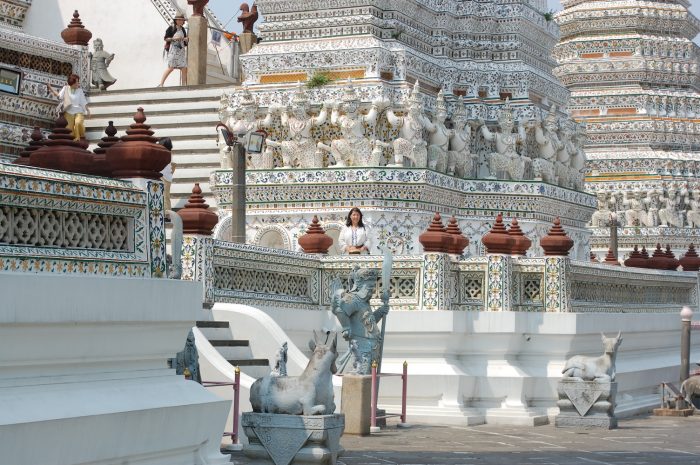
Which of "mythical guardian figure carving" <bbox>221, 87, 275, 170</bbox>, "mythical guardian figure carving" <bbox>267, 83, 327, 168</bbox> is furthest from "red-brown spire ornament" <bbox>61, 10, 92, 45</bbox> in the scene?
"mythical guardian figure carving" <bbox>267, 83, 327, 168</bbox>

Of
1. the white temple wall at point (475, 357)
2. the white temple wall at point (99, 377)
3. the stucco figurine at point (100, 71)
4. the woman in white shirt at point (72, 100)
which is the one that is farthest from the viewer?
the stucco figurine at point (100, 71)

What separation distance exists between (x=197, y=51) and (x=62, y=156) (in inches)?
736

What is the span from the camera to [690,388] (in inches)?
851

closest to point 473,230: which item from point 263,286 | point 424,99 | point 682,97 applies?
point 424,99

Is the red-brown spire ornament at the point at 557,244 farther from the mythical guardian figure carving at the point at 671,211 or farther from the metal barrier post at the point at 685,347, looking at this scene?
the mythical guardian figure carving at the point at 671,211

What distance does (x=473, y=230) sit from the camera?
24141 mm

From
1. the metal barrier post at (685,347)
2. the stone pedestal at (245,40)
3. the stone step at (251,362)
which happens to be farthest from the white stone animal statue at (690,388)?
the stone pedestal at (245,40)

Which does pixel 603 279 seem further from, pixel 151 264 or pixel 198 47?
pixel 151 264

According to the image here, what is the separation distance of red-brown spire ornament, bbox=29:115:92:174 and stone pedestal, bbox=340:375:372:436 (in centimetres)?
601

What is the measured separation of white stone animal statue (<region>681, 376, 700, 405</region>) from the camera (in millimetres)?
21562

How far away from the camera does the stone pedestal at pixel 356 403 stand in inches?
607

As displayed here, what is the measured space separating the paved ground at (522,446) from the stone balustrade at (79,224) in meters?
2.97

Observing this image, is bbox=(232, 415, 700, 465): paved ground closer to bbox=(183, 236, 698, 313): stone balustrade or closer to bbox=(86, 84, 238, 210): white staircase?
bbox=(183, 236, 698, 313): stone balustrade

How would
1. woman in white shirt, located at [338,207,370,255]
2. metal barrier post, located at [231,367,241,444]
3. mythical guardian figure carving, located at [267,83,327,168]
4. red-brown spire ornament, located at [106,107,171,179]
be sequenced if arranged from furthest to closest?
mythical guardian figure carving, located at [267,83,327,168], woman in white shirt, located at [338,207,370,255], metal barrier post, located at [231,367,241,444], red-brown spire ornament, located at [106,107,171,179]
